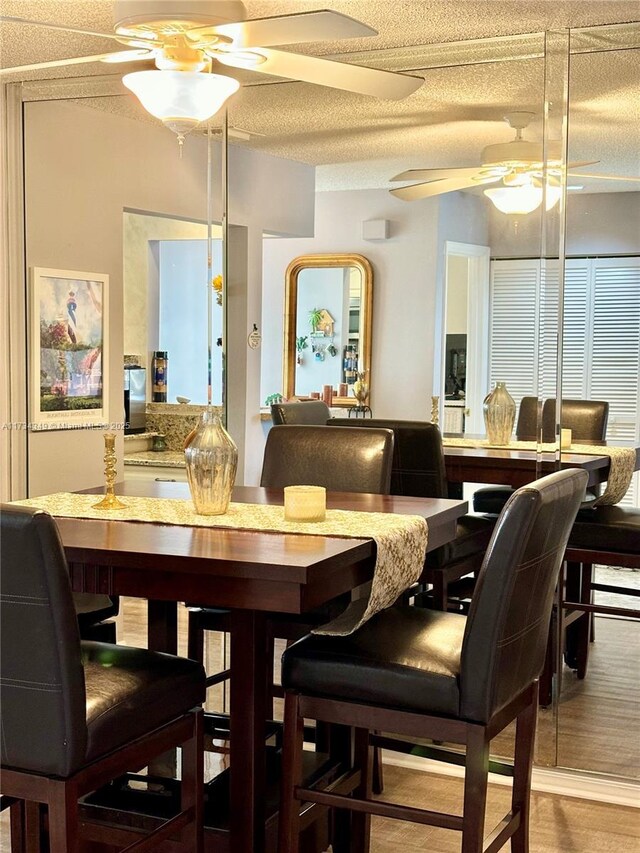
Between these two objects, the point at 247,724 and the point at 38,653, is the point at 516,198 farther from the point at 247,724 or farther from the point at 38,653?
the point at 38,653

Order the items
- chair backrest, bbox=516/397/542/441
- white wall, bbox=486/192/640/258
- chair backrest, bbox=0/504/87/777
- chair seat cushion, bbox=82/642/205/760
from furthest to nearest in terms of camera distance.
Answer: chair backrest, bbox=516/397/542/441 < white wall, bbox=486/192/640/258 < chair seat cushion, bbox=82/642/205/760 < chair backrest, bbox=0/504/87/777

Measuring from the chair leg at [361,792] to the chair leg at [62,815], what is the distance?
0.89m

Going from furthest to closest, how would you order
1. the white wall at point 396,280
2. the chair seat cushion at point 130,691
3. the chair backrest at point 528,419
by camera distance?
1. the white wall at point 396,280
2. the chair backrest at point 528,419
3. the chair seat cushion at point 130,691

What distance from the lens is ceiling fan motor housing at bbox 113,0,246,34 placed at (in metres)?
2.46

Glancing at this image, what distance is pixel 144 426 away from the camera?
481 cm

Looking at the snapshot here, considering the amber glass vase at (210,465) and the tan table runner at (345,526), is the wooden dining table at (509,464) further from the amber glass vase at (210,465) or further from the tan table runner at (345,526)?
the amber glass vase at (210,465)

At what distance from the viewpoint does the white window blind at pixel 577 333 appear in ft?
10.5

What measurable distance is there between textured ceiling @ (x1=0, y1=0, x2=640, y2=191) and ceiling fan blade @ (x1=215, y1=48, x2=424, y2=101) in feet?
1.42

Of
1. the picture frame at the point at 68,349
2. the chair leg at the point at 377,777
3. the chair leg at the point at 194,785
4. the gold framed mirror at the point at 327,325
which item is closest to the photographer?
the chair leg at the point at 194,785

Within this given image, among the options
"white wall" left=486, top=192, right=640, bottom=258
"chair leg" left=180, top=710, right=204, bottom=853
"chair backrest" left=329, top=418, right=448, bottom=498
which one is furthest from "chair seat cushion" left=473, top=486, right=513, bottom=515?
"chair leg" left=180, top=710, right=204, bottom=853

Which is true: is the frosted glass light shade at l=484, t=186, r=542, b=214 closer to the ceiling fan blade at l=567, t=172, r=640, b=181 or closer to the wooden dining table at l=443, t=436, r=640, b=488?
the ceiling fan blade at l=567, t=172, r=640, b=181

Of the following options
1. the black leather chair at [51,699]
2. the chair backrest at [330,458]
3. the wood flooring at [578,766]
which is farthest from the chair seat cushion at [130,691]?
the chair backrest at [330,458]

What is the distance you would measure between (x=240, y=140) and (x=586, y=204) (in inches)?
53.4

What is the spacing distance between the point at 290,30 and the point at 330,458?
1342 mm
